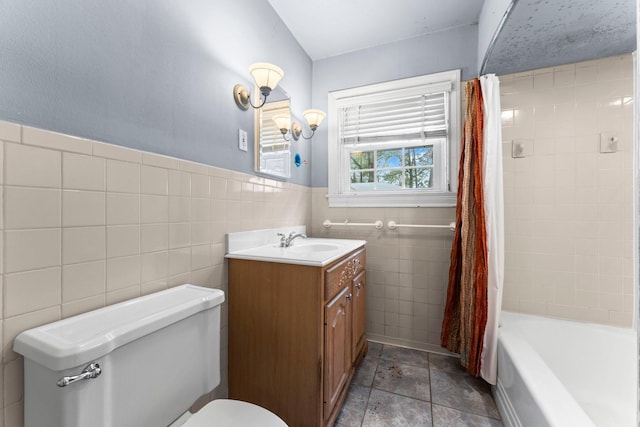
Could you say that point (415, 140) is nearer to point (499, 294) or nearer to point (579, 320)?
point (499, 294)

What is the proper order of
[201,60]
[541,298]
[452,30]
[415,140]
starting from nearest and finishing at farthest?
[201,60] → [541,298] → [452,30] → [415,140]

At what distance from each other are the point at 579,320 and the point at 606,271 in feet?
1.22

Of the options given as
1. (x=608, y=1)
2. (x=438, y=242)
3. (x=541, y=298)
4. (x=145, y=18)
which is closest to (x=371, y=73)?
(x=608, y=1)

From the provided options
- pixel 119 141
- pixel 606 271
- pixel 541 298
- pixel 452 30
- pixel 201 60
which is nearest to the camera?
pixel 119 141

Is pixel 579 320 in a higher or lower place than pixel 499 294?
lower

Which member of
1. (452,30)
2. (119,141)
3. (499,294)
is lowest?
(499,294)

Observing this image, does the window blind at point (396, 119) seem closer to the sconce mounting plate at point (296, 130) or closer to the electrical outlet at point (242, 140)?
the sconce mounting plate at point (296, 130)

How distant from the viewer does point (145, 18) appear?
3.24 ft

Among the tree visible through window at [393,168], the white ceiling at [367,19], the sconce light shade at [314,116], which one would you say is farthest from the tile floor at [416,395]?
the white ceiling at [367,19]

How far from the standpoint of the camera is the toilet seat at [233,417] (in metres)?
0.84

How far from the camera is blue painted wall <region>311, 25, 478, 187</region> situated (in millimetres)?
1981

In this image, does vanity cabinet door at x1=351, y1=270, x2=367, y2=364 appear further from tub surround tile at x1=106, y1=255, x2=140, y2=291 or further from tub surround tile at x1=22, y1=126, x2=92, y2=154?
tub surround tile at x1=22, y1=126, x2=92, y2=154

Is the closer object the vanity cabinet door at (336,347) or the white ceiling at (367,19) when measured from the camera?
the vanity cabinet door at (336,347)

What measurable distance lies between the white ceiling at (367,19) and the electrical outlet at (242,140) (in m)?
1.02
